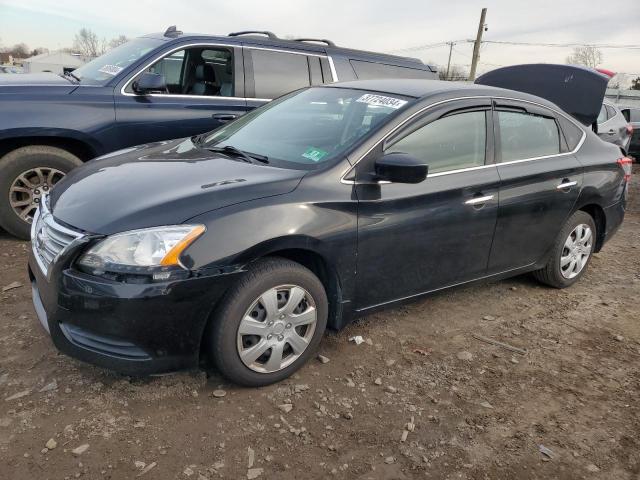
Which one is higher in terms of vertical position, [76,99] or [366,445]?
[76,99]

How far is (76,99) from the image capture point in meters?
4.65

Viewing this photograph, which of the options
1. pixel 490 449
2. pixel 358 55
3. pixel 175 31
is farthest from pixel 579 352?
pixel 175 31

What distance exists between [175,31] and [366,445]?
4.77 m

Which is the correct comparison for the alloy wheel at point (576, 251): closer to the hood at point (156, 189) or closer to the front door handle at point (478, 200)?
the front door handle at point (478, 200)

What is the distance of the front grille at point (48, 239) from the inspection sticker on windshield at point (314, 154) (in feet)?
4.29

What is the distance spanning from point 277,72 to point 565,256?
3.48 m

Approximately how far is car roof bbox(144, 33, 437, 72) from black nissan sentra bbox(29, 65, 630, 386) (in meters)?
1.83

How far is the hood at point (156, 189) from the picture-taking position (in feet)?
8.09

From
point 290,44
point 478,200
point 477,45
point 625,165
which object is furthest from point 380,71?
point 477,45

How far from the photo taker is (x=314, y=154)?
10.1 ft

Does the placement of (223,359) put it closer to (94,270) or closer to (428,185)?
(94,270)

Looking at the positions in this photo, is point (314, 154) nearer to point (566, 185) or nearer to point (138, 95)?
point (566, 185)

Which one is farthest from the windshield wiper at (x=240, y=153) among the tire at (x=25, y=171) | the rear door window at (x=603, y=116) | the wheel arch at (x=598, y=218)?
the rear door window at (x=603, y=116)

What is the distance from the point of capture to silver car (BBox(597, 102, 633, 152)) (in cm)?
909
